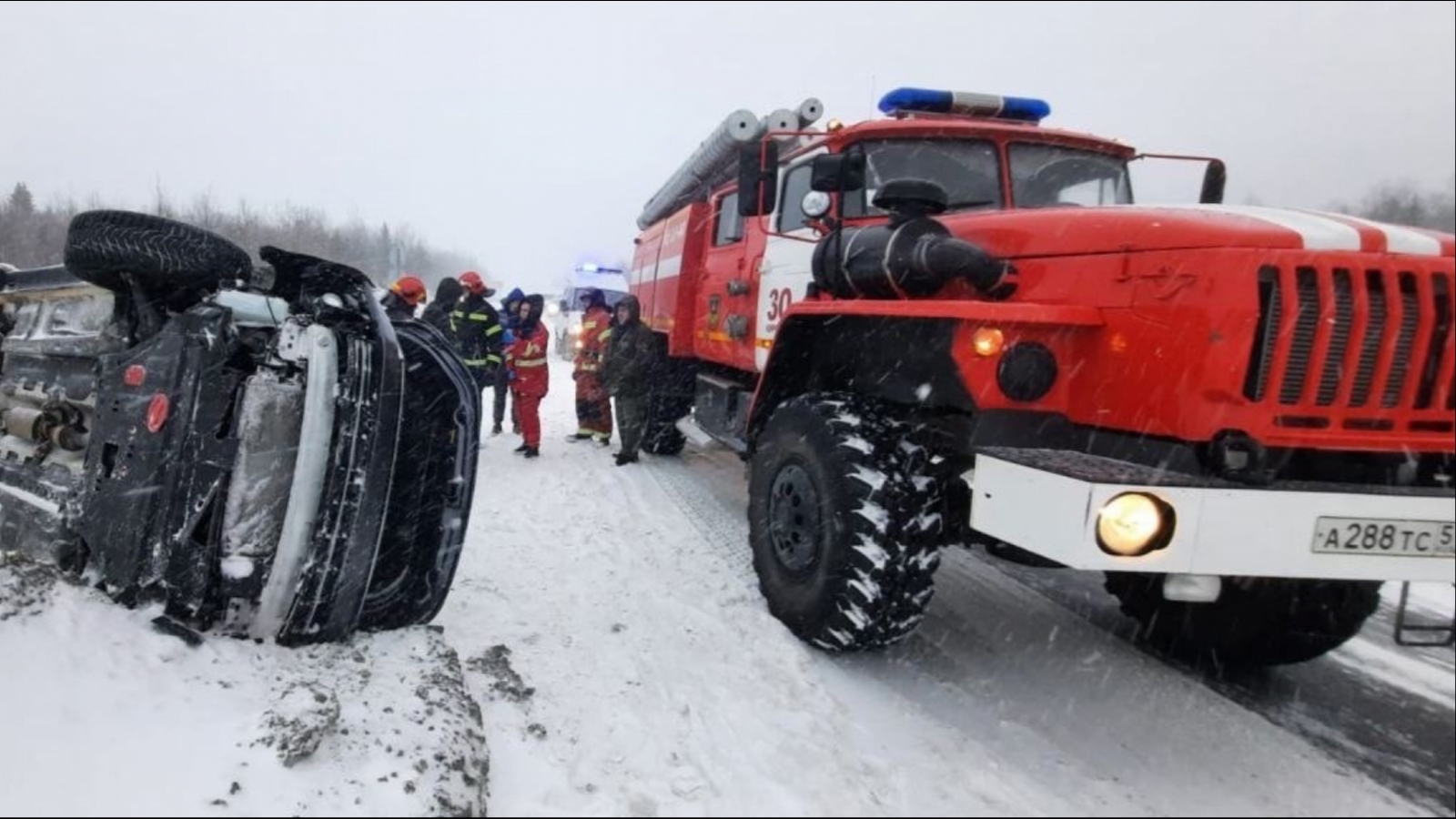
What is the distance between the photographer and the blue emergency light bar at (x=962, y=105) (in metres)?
4.91

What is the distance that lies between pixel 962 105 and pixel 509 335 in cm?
634

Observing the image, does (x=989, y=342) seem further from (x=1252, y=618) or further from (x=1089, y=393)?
(x=1252, y=618)

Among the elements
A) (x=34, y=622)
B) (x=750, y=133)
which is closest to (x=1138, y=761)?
(x=34, y=622)

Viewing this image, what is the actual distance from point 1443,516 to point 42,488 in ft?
15.9

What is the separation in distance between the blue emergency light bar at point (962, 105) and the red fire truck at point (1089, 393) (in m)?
0.01

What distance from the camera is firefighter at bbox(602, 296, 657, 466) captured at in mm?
7914

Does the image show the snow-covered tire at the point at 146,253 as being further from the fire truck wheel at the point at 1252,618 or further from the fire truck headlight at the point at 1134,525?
the fire truck wheel at the point at 1252,618

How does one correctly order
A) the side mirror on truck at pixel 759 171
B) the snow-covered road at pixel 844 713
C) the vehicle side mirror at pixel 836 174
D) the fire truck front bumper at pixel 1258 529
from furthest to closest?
1. the side mirror on truck at pixel 759 171
2. the vehicle side mirror at pixel 836 174
3. the snow-covered road at pixel 844 713
4. the fire truck front bumper at pixel 1258 529

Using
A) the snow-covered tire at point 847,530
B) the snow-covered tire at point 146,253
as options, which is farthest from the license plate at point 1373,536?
the snow-covered tire at point 146,253

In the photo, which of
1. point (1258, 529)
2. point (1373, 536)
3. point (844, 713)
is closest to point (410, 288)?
point (844, 713)

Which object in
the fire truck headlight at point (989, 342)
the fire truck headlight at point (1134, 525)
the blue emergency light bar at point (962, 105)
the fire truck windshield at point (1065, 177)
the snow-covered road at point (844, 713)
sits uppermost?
the blue emergency light bar at point (962, 105)

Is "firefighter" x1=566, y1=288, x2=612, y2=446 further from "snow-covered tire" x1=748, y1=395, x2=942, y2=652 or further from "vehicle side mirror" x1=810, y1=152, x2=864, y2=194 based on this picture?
"snow-covered tire" x1=748, y1=395, x2=942, y2=652

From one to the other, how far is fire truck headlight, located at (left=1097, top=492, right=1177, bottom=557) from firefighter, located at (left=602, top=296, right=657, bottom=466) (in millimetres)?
5811

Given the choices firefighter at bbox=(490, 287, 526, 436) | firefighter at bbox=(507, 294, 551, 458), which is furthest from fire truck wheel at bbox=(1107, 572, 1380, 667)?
firefighter at bbox=(490, 287, 526, 436)
